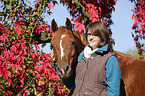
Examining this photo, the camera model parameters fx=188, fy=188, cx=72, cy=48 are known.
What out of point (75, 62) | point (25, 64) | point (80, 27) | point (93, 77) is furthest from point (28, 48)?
point (93, 77)

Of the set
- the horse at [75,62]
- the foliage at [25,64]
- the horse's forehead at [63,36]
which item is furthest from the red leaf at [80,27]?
the horse's forehead at [63,36]

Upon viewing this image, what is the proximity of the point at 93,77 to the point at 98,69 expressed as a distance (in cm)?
12

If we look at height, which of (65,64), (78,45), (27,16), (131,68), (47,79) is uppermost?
(27,16)

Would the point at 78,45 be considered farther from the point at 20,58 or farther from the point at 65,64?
the point at 20,58

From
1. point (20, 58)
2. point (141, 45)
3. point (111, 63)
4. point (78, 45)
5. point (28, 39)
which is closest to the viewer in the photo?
point (111, 63)

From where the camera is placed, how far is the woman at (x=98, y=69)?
2.16 m

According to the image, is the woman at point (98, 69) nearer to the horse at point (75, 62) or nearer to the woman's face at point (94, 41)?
the woman's face at point (94, 41)

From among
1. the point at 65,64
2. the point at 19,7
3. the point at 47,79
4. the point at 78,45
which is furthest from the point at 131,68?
the point at 19,7

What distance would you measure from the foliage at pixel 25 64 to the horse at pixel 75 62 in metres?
1.40

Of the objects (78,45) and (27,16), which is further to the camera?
(27,16)

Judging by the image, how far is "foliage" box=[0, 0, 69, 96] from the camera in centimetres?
441

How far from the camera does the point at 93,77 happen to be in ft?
7.32

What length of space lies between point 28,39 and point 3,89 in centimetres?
146

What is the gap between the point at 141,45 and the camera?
9.23 metres
